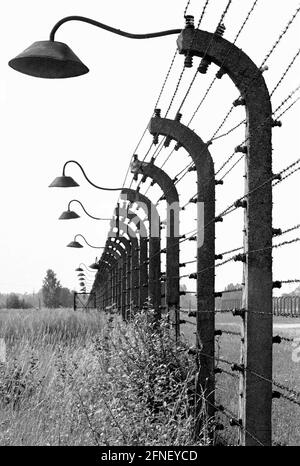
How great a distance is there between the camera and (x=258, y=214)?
19.0ft

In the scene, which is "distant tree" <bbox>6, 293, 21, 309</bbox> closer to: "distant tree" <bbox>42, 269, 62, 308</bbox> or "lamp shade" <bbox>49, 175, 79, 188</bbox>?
"distant tree" <bbox>42, 269, 62, 308</bbox>

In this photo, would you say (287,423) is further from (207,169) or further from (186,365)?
(207,169)

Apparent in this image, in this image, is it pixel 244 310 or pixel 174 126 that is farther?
pixel 174 126

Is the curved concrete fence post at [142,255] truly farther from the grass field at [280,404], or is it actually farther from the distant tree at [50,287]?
the distant tree at [50,287]

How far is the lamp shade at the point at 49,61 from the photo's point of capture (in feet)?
22.4

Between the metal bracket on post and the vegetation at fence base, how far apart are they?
749mm

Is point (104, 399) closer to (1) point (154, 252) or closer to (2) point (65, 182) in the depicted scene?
(1) point (154, 252)

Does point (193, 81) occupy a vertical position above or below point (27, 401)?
above

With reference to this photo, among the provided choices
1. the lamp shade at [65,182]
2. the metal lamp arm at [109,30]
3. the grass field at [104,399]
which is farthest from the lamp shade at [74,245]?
the metal lamp arm at [109,30]

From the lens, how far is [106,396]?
831 centimetres

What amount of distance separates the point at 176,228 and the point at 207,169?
2.73m

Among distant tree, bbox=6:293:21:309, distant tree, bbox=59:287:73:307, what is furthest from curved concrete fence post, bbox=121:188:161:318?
distant tree, bbox=59:287:73:307

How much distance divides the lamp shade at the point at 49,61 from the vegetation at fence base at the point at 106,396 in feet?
8.83

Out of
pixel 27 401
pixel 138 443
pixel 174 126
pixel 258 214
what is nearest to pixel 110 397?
pixel 27 401
